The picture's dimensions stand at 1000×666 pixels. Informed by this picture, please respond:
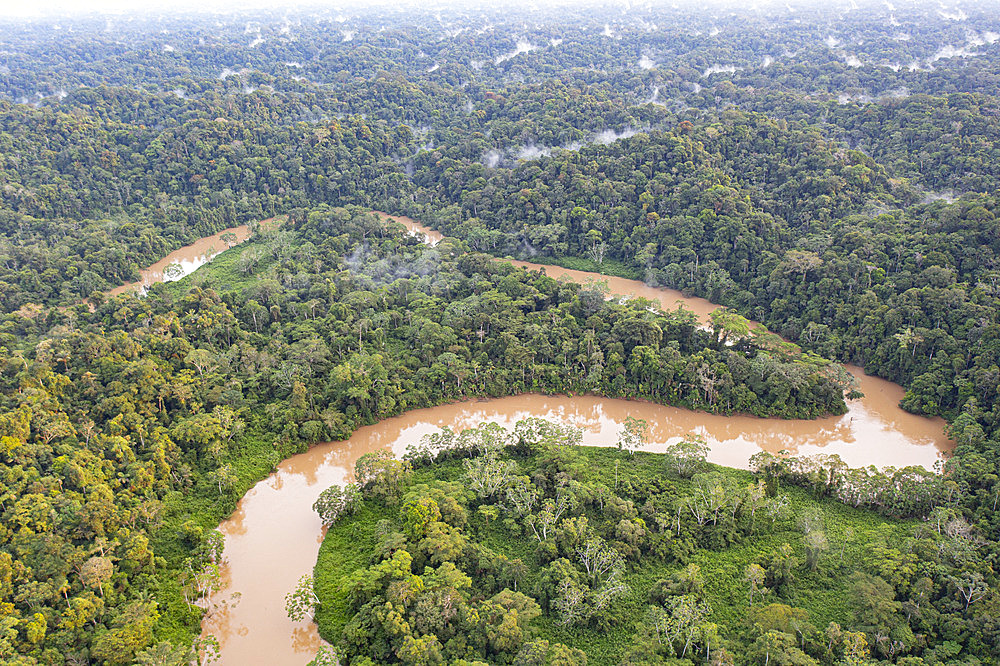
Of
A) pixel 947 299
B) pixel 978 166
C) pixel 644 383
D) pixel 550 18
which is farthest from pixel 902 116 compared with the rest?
pixel 550 18

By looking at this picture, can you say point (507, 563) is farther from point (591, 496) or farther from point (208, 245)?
point (208, 245)

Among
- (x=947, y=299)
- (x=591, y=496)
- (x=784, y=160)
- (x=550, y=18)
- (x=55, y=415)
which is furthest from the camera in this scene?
(x=550, y=18)

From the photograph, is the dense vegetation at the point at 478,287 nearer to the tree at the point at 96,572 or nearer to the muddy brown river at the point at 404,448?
the tree at the point at 96,572

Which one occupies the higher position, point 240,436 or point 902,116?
point 902,116

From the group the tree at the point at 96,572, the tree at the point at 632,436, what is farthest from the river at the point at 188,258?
the tree at the point at 632,436

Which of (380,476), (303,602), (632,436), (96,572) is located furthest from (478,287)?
(96,572)

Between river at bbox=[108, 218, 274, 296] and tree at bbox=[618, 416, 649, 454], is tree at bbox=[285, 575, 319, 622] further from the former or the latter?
river at bbox=[108, 218, 274, 296]
